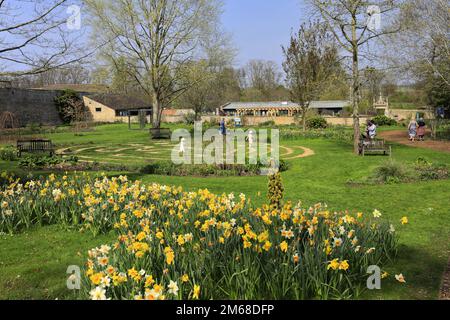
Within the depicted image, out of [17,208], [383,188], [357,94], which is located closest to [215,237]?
[17,208]

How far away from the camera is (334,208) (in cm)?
902

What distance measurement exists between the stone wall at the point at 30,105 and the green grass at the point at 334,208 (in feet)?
125

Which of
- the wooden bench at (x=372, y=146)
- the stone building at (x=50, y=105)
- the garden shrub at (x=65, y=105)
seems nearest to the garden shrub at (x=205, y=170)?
the wooden bench at (x=372, y=146)

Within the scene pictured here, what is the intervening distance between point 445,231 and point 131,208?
553 cm

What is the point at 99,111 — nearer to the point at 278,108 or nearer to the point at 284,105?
the point at 278,108

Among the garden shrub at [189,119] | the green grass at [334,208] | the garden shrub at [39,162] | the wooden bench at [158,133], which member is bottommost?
the green grass at [334,208]

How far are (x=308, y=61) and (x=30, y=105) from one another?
109 ft

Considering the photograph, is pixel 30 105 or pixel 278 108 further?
pixel 278 108

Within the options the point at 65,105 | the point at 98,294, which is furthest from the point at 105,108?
the point at 98,294

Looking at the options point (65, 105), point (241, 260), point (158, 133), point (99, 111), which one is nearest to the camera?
point (241, 260)

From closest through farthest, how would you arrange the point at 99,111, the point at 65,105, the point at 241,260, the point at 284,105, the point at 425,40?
the point at 241,260, the point at 425,40, the point at 65,105, the point at 284,105, the point at 99,111

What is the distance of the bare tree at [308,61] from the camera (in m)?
33.8

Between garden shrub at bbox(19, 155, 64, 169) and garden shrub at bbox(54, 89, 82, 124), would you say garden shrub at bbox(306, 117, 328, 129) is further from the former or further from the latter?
garden shrub at bbox(54, 89, 82, 124)

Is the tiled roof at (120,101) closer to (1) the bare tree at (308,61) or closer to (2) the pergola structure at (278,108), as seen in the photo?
(2) the pergola structure at (278,108)
